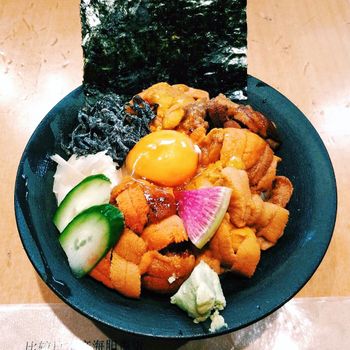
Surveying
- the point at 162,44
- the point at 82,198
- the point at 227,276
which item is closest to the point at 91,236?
the point at 82,198

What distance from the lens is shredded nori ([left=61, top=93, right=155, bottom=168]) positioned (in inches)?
77.7

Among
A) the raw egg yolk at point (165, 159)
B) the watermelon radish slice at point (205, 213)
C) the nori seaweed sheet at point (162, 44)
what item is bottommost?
the watermelon radish slice at point (205, 213)

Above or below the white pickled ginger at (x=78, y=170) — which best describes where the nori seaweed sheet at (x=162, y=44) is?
above

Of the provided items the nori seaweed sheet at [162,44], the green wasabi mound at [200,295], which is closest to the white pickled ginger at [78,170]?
the nori seaweed sheet at [162,44]

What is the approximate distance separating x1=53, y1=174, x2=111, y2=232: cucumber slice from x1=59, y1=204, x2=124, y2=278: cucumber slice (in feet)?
0.29

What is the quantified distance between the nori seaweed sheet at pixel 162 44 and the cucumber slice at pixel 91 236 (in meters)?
0.79

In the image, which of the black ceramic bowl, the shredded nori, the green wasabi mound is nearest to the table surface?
the black ceramic bowl

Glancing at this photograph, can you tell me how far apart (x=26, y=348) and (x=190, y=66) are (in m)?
1.49

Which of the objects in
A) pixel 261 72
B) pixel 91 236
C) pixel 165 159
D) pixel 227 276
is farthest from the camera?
pixel 261 72

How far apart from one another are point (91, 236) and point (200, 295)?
1.44ft

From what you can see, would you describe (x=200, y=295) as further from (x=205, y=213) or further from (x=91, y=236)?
(x=91, y=236)

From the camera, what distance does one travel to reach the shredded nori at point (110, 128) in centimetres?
197

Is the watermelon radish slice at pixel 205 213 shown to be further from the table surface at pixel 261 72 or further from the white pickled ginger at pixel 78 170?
the table surface at pixel 261 72

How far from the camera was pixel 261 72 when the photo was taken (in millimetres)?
2863
